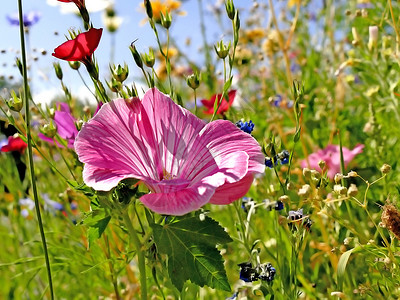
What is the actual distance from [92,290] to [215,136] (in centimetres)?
79

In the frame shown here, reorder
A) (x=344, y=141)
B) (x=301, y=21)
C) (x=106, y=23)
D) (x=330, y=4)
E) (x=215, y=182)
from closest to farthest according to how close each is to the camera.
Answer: (x=215, y=182) → (x=106, y=23) → (x=344, y=141) → (x=330, y=4) → (x=301, y=21)

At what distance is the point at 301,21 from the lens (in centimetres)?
253

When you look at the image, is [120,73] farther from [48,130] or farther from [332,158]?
[332,158]

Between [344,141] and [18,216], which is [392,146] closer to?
[344,141]

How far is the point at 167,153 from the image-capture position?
2.14ft

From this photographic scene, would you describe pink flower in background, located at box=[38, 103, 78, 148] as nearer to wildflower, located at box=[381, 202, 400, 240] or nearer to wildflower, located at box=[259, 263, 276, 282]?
wildflower, located at box=[259, 263, 276, 282]

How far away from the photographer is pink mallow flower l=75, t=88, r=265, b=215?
56cm

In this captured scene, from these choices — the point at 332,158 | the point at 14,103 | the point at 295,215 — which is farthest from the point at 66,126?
the point at 332,158

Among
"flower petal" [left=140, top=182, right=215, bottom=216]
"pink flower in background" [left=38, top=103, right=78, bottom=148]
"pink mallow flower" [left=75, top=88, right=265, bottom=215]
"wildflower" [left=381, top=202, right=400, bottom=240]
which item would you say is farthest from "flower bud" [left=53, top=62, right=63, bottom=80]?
"wildflower" [left=381, top=202, right=400, bottom=240]

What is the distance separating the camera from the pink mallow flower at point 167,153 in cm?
56

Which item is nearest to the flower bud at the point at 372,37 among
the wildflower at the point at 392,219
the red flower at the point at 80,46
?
the wildflower at the point at 392,219

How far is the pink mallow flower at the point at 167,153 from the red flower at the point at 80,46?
0.08 m

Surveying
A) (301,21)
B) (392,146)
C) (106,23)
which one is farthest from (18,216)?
(301,21)

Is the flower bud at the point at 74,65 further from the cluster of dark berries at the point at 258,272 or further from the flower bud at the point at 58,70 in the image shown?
the cluster of dark berries at the point at 258,272
